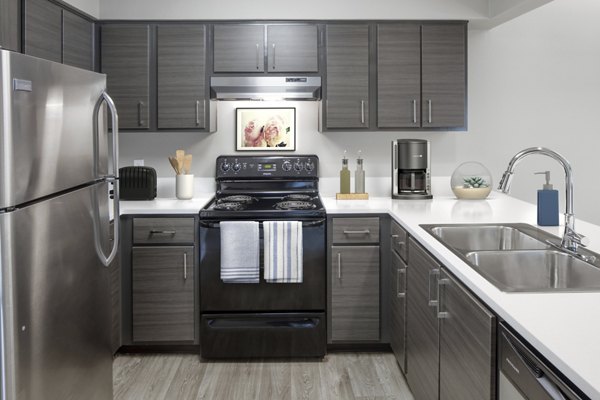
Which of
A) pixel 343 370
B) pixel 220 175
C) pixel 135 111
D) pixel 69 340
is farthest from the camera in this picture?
pixel 220 175

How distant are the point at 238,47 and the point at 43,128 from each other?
7.44ft

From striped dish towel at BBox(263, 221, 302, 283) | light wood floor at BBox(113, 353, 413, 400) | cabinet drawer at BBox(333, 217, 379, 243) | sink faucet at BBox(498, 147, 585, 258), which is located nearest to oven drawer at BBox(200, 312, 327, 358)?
light wood floor at BBox(113, 353, 413, 400)

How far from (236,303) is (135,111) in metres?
1.34

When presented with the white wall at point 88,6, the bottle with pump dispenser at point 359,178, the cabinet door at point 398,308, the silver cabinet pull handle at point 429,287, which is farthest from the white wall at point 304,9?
the silver cabinet pull handle at point 429,287

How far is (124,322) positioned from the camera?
3863 millimetres

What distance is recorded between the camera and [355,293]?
3.89 metres

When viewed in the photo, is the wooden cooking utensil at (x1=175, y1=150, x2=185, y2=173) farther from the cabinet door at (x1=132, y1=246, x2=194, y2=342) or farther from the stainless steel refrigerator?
the stainless steel refrigerator

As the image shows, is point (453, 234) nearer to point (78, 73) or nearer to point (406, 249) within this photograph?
point (406, 249)

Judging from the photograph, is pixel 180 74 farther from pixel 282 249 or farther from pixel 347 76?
pixel 282 249

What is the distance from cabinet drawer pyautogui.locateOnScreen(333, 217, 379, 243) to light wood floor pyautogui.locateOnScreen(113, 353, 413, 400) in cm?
71

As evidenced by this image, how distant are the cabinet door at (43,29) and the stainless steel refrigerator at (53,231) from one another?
0.78 metres

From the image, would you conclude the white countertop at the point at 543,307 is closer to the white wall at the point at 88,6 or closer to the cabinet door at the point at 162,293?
the cabinet door at the point at 162,293

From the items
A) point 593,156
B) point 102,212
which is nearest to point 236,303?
point 102,212

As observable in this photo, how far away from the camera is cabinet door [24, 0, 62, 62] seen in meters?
3.12
